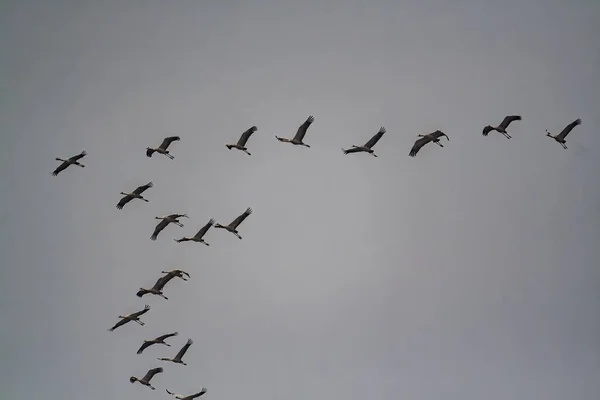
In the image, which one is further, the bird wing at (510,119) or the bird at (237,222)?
the bird at (237,222)

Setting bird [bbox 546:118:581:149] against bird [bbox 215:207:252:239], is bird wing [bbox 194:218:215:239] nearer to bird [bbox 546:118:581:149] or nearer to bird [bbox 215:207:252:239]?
bird [bbox 215:207:252:239]

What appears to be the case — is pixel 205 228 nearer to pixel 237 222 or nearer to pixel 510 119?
pixel 237 222

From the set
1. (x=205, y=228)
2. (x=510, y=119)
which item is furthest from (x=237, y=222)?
(x=510, y=119)

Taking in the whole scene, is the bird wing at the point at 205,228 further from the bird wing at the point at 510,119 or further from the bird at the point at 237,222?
the bird wing at the point at 510,119

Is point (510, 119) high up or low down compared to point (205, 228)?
up

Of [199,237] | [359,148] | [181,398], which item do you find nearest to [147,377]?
[181,398]

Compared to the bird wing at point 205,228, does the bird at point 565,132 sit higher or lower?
higher

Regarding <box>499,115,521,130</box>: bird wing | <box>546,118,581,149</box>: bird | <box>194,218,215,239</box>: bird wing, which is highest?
<box>546,118,581,149</box>: bird

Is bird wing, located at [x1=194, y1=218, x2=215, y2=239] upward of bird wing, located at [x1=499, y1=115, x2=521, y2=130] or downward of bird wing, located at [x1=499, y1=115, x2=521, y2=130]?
downward

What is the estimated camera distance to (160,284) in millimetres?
55844

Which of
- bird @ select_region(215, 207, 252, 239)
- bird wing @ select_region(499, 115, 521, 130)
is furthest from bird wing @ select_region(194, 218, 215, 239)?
bird wing @ select_region(499, 115, 521, 130)

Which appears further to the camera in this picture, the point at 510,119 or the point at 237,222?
the point at 237,222

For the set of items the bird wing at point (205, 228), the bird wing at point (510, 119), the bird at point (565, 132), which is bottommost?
the bird wing at point (205, 228)

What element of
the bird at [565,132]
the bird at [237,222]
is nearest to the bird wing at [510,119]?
the bird at [565,132]
